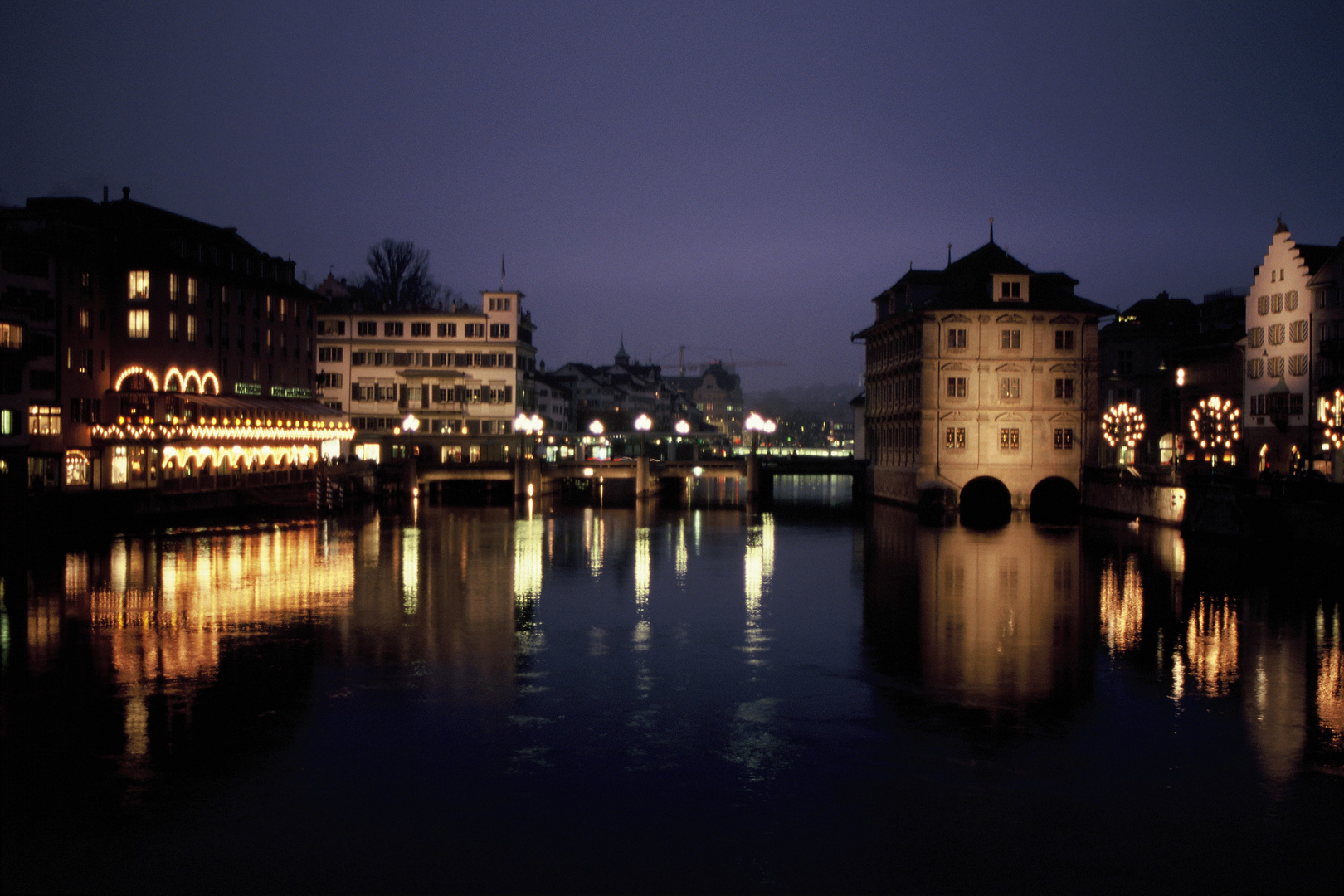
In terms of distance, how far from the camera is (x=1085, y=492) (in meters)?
75.7

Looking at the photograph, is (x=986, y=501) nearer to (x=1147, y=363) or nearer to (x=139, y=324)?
(x=1147, y=363)

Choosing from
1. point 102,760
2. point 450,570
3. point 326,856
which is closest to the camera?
point 326,856

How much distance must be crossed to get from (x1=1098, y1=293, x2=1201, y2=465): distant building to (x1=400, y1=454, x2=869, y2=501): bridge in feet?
75.6

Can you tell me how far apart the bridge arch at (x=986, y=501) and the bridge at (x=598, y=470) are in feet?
48.1

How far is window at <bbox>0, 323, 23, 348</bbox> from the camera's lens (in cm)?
5853

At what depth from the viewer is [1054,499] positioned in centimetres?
8044

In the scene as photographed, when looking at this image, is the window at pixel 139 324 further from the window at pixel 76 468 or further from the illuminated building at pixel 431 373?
the illuminated building at pixel 431 373

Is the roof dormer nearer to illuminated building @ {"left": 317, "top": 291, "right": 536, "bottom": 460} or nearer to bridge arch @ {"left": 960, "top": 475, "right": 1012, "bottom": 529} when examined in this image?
bridge arch @ {"left": 960, "top": 475, "right": 1012, "bottom": 529}

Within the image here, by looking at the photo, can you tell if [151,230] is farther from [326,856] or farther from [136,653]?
[326,856]

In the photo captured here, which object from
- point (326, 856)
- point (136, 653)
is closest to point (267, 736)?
point (326, 856)

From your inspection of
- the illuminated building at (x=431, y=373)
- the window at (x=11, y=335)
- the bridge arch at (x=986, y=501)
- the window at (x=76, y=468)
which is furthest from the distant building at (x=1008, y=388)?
the window at (x=11, y=335)

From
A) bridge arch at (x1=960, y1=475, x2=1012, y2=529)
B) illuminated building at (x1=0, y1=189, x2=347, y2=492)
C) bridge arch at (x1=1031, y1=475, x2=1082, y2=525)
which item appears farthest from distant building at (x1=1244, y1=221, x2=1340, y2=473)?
illuminated building at (x1=0, y1=189, x2=347, y2=492)

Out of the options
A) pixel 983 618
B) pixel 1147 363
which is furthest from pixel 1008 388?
pixel 983 618

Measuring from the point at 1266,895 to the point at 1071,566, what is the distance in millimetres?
34637
